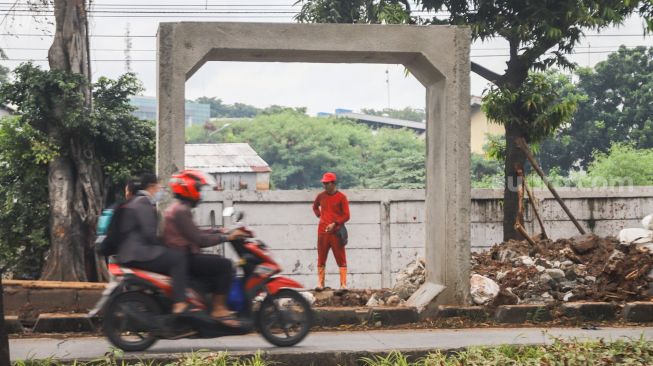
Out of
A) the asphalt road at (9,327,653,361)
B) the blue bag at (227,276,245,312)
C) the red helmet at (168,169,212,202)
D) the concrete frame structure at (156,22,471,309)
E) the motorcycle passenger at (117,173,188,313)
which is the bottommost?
the asphalt road at (9,327,653,361)

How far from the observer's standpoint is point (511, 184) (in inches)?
762

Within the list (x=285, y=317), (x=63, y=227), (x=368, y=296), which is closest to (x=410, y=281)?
(x=368, y=296)

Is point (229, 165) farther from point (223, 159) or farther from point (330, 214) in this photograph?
point (330, 214)

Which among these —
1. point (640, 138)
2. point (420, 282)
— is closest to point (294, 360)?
point (420, 282)

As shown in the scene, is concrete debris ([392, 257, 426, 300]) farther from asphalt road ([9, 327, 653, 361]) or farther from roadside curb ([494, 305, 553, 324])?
asphalt road ([9, 327, 653, 361])

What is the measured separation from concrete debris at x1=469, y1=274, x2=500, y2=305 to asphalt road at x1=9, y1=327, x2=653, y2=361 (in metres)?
0.95

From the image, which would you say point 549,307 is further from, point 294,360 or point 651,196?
point 651,196

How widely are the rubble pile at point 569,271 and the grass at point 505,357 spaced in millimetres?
3455

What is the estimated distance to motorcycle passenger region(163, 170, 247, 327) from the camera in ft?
29.3

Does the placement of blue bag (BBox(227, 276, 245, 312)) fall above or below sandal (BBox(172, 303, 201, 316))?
above

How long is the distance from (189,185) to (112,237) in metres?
0.86

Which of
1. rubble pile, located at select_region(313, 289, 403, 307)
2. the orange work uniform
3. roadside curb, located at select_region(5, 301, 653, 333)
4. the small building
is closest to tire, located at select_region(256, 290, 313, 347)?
roadside curb, located at select_region(5, 301, 653, 333)

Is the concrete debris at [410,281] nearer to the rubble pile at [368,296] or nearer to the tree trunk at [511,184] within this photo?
the rubble pile at [368,296]

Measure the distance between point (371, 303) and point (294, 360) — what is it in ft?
13.9
